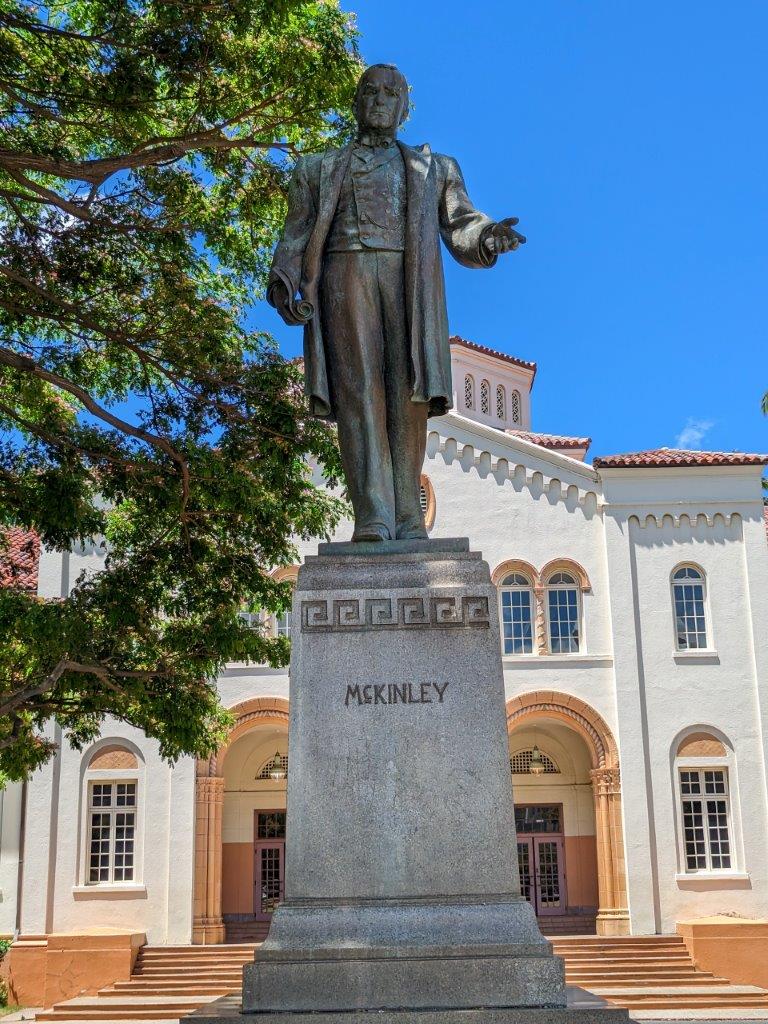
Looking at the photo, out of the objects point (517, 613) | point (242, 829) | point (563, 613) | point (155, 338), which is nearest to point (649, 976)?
point (563, 613)

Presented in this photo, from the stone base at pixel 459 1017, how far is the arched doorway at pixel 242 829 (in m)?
22.6

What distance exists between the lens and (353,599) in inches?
217

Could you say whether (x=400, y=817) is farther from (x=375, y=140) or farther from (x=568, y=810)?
(x=568, y=810)

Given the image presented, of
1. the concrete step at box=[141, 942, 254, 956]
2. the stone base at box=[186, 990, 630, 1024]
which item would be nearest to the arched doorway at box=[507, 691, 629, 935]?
the concrete step at box=[141, 942, 254, 956]

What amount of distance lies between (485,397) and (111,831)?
1734cm

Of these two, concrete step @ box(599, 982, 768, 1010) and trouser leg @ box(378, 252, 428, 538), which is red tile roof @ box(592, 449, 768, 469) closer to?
concrete step @ box(599, 982, 768, 1010)

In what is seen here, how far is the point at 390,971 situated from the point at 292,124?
9.84m

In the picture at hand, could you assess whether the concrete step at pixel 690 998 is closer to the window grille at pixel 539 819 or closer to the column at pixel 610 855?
the column at pixel 610 855

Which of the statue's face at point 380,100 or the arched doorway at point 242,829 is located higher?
the statue's face at point 380,100

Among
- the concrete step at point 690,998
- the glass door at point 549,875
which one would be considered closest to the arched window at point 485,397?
the glass door at point 549,875

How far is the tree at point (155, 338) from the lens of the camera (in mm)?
11633

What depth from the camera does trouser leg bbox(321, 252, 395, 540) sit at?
19.8 ft

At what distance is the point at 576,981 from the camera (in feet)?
78.7

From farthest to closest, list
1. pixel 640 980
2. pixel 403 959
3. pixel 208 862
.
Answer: pixel 208 862, pixel 640 980, pixel 403 959
